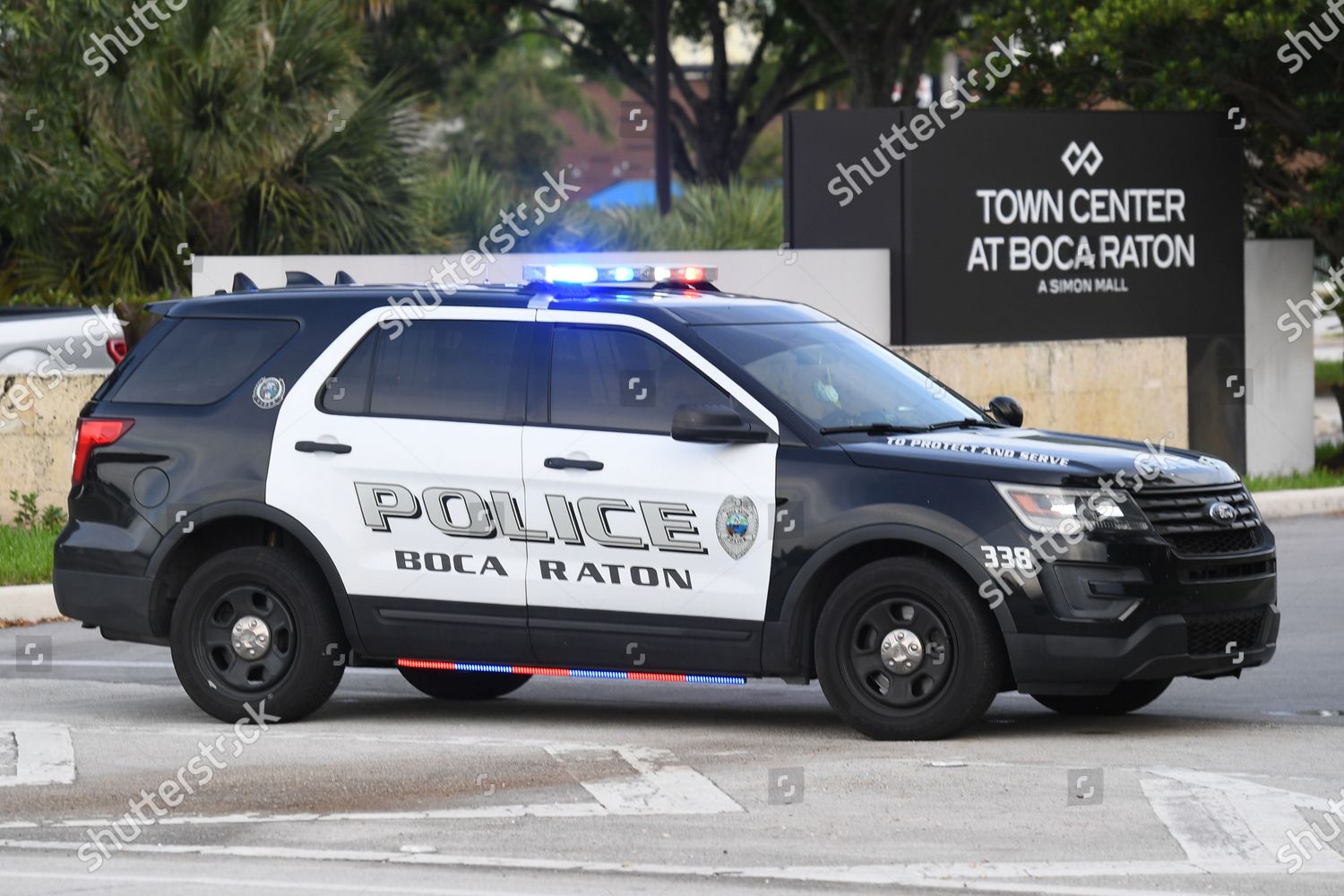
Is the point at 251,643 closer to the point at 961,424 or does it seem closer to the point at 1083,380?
the point at 961,424

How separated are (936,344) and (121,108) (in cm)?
865

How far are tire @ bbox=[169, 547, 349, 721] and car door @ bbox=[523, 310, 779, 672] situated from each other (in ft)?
3.08

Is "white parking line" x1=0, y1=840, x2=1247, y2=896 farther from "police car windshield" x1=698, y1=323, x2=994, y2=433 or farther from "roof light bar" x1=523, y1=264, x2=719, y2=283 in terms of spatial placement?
"roof light bar" x1=523, y1=264, x2=719, y2=283

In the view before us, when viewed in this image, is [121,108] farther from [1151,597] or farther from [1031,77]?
[1151,597]

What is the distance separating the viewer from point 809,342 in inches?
354

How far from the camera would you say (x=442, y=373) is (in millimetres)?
8820

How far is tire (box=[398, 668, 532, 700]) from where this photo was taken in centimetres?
984

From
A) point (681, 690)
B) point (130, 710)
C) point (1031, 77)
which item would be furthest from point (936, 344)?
point (130, 710)

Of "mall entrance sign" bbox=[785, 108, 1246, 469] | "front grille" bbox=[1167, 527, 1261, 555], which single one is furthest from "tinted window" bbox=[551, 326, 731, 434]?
"mall entrance sign" bbox=[785, 108, 1246, 469]

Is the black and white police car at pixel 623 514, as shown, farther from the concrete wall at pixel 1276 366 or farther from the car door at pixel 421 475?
the concrete wall at pixel 1276 366

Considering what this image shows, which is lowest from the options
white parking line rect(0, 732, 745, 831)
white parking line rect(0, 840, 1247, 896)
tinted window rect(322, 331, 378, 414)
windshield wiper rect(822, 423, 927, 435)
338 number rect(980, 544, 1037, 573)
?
white parking line rect(0, 840, 1247, 896)

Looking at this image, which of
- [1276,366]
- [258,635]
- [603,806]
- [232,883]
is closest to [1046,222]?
[1276,366]

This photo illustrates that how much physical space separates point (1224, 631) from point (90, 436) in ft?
15.8

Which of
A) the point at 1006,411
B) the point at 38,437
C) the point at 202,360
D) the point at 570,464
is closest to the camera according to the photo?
the point at 570,464
